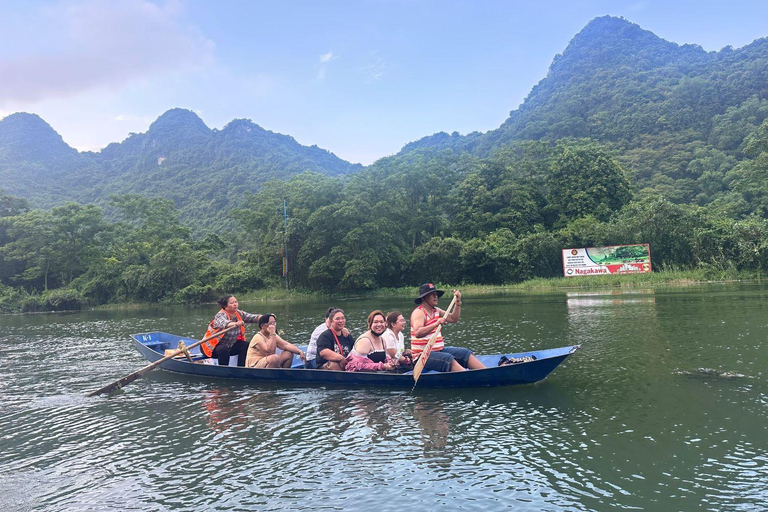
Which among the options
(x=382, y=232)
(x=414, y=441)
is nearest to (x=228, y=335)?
(x=414, y=441)

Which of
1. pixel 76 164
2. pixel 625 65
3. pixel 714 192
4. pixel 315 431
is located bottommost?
pixel 315 431

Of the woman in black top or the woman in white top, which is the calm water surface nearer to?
the woman in black top

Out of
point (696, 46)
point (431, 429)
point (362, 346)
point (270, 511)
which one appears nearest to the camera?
point (270, 511)

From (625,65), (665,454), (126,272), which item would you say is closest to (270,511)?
(665,454)

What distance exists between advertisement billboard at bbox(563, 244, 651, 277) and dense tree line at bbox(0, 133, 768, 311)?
8.59 ft

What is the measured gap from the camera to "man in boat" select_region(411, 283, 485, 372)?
8.66 metres

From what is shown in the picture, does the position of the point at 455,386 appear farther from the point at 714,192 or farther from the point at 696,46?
the point at 696,46

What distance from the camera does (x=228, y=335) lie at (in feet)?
37.0

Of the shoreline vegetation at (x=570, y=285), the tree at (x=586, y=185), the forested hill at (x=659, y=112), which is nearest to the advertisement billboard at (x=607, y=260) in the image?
the shoreline vegetation at (x=570, y=285)

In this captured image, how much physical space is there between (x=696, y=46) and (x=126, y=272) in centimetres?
11314

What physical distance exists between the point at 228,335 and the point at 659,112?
71.1 m

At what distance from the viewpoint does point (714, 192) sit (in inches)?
1967

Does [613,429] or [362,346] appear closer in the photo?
[613,429]

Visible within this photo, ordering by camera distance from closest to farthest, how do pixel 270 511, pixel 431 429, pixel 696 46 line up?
pixel 270 511 → pixel 431 429 → pixel 696 46
